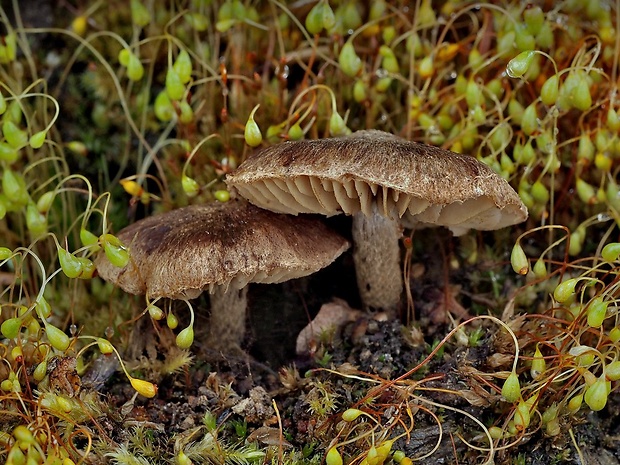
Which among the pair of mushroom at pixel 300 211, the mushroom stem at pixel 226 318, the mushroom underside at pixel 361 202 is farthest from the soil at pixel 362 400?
the mushroom underside at pixel 361 202

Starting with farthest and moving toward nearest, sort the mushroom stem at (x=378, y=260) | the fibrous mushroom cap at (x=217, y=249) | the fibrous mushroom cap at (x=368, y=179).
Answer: the mushroom stem at (x=378, y=260) → the fibrous mushroom cap at (x=217, y=249) → the fibrous mushroom cap at (x=368, y=179)

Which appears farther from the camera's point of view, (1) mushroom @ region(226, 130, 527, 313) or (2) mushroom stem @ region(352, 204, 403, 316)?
(2) mushroom stem @ region(352, 204, 403, 316)

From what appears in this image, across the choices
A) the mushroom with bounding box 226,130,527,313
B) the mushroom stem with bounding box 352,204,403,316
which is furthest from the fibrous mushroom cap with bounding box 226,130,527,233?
the mushroom stem with bounding box 352,204,403,316

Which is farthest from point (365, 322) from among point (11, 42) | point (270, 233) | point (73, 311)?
point (11, 42)

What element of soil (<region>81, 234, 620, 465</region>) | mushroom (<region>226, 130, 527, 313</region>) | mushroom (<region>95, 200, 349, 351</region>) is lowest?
soil (<region>81, 234, 620, 465</region>)

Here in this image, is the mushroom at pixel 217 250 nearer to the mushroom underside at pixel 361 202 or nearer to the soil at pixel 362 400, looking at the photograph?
the mushroom underside at pixel 361 202

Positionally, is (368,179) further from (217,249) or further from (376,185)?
(217,249)

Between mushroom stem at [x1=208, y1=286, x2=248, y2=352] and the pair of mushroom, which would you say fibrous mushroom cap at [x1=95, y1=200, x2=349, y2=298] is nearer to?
the pair of mushroom
